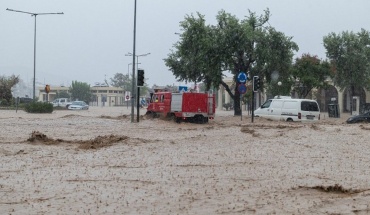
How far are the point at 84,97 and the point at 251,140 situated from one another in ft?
403

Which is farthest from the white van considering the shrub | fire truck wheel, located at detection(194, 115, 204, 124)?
the shrub

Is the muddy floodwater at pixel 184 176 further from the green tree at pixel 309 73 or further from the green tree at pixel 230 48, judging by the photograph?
the green tree at pixel 309 73

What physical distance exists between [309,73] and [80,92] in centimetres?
9020

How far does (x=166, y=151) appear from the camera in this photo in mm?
16094

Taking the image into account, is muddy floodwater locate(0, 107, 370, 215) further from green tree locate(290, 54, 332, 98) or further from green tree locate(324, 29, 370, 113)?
green tree locate(324, 29, 370, 113)

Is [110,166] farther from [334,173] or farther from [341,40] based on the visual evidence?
[341,40]

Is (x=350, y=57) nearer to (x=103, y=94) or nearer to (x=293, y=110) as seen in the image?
(x=293, y=110)

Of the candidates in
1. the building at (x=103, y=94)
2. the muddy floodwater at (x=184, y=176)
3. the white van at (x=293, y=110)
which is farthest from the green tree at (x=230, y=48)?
the building at (x=103, y=94)

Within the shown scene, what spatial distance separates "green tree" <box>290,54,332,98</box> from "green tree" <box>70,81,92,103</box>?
8715 centimetres

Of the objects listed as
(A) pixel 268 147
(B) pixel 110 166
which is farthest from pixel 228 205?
(A) pixel 268 147

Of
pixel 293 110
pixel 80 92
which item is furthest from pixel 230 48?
pixel 80 92

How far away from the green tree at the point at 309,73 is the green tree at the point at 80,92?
8715 cm

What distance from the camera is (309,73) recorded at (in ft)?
186

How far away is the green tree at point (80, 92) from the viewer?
5487 inches
